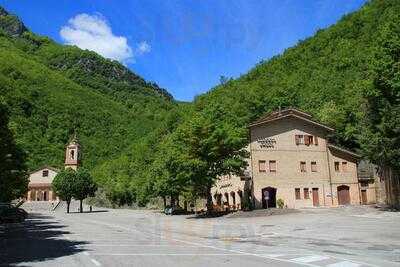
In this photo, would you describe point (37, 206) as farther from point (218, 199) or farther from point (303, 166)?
point (303, 166)

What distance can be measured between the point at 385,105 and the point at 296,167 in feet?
53.3

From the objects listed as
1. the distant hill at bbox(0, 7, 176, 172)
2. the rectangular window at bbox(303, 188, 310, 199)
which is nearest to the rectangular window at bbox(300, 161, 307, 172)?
the rectangular window at bbox(303, 188, 310, 199)

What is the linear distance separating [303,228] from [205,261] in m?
16.4

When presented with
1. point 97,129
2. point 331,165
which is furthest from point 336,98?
point 97,129

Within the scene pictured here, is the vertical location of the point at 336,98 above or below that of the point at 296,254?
above

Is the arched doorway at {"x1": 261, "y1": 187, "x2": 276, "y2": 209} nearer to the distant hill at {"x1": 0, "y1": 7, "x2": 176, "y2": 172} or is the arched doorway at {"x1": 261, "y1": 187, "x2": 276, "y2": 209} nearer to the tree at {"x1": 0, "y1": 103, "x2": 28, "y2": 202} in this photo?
the tree at {"x1": 0, "y1": 103, "x2": 28, "y2": 202}

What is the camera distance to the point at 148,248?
21.2 m

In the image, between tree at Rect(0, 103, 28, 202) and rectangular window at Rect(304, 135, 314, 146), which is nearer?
tree at Rect(0, 103, 28, 202)

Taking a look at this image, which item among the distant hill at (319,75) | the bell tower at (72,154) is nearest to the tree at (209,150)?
the distant hill at (319,75)

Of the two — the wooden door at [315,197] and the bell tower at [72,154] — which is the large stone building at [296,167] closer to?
the wooden door at [315,197]

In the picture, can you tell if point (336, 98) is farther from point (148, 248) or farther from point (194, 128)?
point (148, 248)

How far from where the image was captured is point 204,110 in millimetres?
58906

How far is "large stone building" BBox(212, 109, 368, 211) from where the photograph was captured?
5397 centimetres

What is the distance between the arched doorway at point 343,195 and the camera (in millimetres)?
56188
